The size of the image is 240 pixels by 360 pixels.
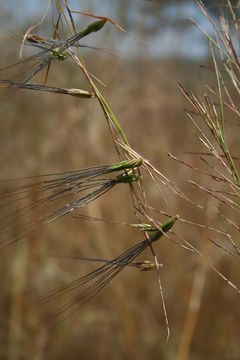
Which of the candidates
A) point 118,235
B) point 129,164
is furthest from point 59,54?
point 118,235

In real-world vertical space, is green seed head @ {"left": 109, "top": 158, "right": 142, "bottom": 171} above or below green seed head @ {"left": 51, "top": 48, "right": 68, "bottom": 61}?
below

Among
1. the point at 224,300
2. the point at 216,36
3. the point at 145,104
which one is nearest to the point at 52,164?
the point at 145,104

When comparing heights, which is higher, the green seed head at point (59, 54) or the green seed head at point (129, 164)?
the green seed head at point (59, 54)

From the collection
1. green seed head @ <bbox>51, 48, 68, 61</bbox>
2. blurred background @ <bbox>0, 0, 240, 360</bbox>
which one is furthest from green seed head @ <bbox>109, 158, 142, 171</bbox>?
blurred background @ <bbox>0, 0, 240, 360</bbox>

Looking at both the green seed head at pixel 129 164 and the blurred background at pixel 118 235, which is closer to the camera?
the green seed head at pixel 129 164

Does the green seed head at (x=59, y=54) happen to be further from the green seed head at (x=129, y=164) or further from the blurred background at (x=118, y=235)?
the blurred background at (x=118, y=235)

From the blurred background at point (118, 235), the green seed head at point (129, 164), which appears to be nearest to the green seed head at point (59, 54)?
the green seed head at point (129, 164)

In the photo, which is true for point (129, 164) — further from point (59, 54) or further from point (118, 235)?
point (118, 235)

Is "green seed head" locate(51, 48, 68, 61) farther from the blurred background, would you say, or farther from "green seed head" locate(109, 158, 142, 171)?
the blurred background
